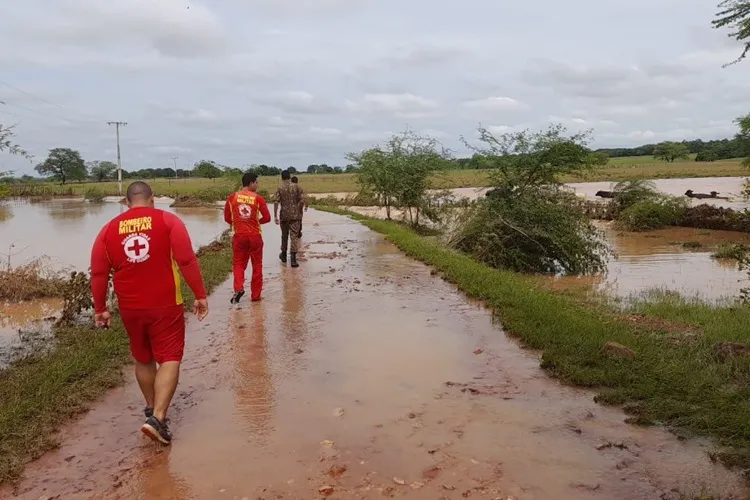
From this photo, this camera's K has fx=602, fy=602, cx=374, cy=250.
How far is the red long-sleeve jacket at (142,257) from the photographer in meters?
4.46

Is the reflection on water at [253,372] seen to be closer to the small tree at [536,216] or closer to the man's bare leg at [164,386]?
the man's bare leg at [164,386]

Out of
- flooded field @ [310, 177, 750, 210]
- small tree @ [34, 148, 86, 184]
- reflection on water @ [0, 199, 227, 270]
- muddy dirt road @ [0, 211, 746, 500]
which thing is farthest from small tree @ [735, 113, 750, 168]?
small tree @ [34, 148, 86, 184]

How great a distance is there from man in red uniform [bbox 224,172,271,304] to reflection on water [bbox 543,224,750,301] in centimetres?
699

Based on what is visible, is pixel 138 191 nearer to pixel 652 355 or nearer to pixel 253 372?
pixel 253 372

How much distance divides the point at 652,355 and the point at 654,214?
2347cm

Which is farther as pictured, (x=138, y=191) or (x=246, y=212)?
(x=246, y=212)

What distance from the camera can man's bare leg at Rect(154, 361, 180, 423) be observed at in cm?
457

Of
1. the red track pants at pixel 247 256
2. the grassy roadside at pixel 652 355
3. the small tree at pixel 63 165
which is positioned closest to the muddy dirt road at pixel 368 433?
the grassy roadside at pixel 652 355

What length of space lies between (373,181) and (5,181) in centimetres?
1859

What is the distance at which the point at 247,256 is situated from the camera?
380 inches

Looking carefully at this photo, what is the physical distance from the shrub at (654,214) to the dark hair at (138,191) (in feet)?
85.2

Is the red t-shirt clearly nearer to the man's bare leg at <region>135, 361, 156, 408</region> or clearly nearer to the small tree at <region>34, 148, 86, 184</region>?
the man's bare leg at <region>135, 361, 156, 408</region>

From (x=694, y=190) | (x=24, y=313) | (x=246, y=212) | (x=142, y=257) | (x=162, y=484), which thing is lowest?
(x=24, y=313)

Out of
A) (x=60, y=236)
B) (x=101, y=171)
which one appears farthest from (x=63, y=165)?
(x=60, y=236)
